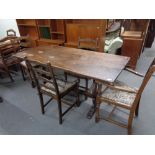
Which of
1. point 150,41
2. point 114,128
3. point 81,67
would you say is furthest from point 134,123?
point 150,41

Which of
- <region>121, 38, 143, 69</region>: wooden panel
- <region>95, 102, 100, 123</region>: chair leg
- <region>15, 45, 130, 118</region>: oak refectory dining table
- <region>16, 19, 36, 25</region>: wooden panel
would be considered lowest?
<region>95, 102, 100, 123</region>: chair leg

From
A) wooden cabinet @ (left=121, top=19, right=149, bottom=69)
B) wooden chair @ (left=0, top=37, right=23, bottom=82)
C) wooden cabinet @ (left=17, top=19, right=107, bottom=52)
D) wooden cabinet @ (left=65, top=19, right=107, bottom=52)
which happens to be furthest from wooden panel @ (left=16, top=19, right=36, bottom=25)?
wooden cabinet @ (left=121, top=19, right=149, bottom=69)

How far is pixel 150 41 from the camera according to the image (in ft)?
14.7

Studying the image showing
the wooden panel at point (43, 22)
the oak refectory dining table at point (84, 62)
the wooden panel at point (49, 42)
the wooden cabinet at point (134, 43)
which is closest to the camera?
the oak refectory dining table at point (84, 62)

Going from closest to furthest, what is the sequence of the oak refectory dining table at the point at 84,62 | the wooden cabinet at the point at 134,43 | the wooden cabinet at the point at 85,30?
1. the oak refectory dining table at the point at 84,62
2. the wooden cabinet at the point at 85,30
3. the wooden cabinet at the point at 134,43

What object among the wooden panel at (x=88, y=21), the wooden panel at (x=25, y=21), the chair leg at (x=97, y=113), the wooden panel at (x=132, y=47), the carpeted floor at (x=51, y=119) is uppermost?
the wooden panel at (x=88, y=21)

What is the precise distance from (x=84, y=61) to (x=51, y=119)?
3.09 feet

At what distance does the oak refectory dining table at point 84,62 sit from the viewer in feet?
4.91

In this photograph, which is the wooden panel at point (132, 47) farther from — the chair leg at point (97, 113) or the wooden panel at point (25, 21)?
the wooden panel at point (25, 21)

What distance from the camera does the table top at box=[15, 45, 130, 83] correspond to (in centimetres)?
151

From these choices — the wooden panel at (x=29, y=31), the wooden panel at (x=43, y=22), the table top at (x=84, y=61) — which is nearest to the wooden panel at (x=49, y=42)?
the wooden panel at (x=29, y=31)

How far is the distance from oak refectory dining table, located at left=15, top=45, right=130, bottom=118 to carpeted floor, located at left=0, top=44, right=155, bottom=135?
0.73 meters

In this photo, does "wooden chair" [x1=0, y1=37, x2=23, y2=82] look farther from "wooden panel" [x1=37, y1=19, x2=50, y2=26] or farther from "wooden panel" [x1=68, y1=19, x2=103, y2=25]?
"wooden panel" [x1=68, y1=19, x2=103, y2=25]

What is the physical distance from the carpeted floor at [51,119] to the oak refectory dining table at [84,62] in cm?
73
